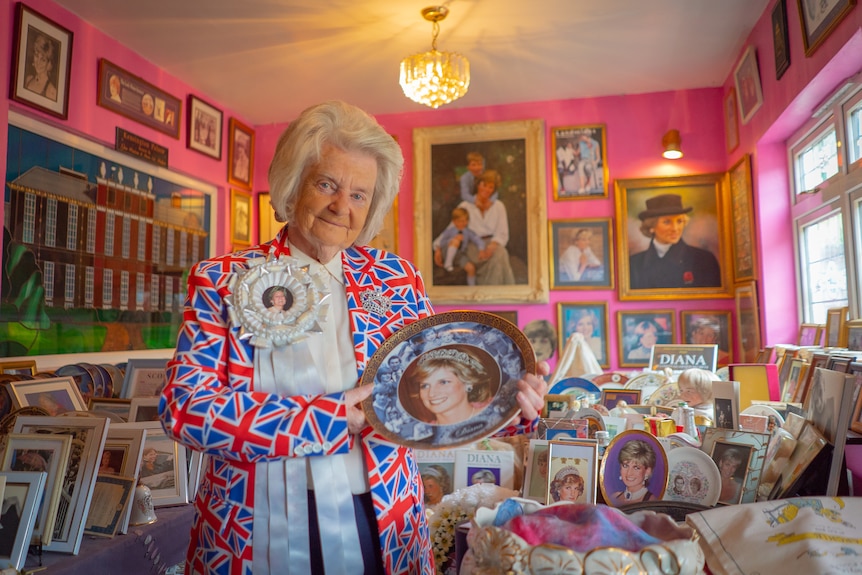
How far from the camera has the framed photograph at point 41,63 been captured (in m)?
3.74

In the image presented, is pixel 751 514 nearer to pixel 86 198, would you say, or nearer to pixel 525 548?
pixel 525 548

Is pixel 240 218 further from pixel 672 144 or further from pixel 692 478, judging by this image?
pixel 692 478

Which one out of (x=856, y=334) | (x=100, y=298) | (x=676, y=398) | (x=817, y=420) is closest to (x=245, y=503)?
(x=817, y=420)

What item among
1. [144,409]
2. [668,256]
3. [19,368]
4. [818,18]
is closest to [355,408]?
[144,409]

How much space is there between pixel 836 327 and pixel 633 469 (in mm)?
A: 2313

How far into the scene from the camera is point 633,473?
1689 mm

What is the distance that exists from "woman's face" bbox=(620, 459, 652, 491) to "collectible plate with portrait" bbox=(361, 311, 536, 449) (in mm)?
666

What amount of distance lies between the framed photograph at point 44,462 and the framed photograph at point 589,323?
465 cm

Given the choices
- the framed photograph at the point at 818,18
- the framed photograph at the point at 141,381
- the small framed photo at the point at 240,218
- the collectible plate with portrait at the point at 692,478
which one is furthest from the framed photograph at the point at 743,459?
the small framed photo at the point at 240,218

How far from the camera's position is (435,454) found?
2.29m

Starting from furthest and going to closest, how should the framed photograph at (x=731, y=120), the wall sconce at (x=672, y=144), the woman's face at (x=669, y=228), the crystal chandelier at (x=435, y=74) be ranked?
the woman's face at (x=669, y=228) < the wall sconce at (x=672, y=144) < the framed photograph at (x=731, y=120) < the crystal chandelier at (x=435, y=74)

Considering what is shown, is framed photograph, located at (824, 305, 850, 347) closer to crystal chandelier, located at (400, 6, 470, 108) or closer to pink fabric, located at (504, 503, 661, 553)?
crystal chandelier, located at (400, 6, 470, 108)

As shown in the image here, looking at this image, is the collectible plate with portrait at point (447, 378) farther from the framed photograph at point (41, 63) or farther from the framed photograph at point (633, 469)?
the framed photograph at point (41, 63)

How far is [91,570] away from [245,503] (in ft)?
2.79
